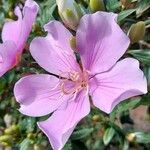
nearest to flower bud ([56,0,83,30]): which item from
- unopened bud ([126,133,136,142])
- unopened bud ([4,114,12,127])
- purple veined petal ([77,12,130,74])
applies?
purple veined petal ([77,12,130,74])

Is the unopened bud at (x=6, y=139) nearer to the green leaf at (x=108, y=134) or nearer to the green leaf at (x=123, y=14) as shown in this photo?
the green leaf at (x=108, y=134)

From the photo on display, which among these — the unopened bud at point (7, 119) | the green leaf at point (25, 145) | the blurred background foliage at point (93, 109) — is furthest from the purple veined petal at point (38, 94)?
the unopened bud at point (7, 119)

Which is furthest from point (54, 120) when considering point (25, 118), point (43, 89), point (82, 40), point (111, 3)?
point (25, 118)

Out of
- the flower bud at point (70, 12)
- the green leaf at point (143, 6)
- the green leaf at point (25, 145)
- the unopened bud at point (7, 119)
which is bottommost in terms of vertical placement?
the unopened bud at point (7, 119)

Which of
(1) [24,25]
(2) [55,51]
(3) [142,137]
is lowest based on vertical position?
(3) [142,137]

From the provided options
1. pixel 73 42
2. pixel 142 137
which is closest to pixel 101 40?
pixel 73 42

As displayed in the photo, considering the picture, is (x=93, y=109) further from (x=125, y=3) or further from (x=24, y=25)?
(x=24, y=25)
